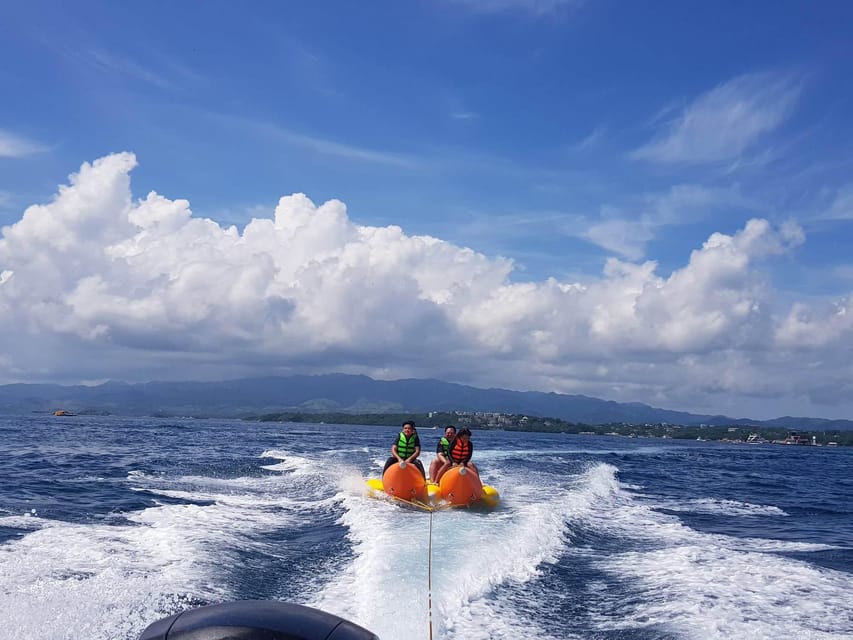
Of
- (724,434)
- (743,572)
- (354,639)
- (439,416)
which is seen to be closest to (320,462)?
(743,572)

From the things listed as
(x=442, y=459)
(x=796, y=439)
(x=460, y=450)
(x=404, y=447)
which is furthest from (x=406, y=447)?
(x=796, y=439)

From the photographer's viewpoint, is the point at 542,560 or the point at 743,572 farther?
the point at 542,560

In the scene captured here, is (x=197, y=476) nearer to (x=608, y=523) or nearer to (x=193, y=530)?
(x=193, y=530)

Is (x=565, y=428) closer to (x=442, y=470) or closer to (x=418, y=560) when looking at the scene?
(x=442, y=470)

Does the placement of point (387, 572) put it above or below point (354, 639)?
below

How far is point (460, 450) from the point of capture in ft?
58.0

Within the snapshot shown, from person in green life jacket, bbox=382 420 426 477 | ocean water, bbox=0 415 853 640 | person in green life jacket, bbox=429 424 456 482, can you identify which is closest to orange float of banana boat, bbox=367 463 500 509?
ocean water, bbox=0 415 853 640

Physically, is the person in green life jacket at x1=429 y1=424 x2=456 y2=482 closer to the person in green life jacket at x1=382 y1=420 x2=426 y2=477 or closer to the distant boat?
the person in green life jacket at x1=382 y1=420 x2=426 y2=477

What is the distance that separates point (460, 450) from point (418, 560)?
6.75 m

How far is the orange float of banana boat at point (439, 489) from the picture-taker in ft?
53.7

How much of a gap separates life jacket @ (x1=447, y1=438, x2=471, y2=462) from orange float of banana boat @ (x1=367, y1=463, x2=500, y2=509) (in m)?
0.83

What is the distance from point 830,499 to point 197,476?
77.2 ft

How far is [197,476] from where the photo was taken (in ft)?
75.4

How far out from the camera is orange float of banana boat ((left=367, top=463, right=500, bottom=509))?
16.4 m
